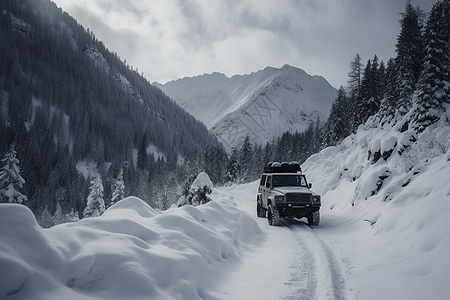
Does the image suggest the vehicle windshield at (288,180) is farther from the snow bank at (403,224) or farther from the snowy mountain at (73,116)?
the snowy mountain at (73,116)

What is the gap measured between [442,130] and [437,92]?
19.0 ft

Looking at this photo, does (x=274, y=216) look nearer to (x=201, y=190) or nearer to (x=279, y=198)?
(x=279, y=198)

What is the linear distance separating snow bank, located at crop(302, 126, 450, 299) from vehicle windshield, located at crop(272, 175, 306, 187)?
6.93 feet

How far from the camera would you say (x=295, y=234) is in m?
8.43

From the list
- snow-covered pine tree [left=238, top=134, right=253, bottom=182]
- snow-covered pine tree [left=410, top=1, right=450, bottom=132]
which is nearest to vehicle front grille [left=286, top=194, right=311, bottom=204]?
snow-covered pine tree [left=410, top=1, right=450, bottom=132]

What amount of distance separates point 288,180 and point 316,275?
665cm

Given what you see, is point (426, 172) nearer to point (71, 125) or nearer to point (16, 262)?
point (16, 262)

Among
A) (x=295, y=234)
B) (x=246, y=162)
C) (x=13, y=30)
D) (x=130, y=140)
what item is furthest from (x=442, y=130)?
(x=13, y=30)

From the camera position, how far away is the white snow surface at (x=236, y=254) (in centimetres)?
293

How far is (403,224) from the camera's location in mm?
6043

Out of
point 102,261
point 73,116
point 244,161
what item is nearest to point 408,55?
point 102,261

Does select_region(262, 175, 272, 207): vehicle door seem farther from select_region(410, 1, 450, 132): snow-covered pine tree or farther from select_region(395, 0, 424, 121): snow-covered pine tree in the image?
select_region(395, 0, 424, 121): snow-covered pine tree

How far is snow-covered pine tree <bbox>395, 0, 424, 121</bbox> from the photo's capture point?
21.3 m

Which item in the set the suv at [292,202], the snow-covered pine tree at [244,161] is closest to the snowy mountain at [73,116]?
the snow-covered pine tree at [244,161]
